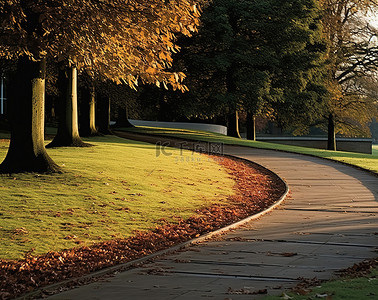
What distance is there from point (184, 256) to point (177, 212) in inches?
203

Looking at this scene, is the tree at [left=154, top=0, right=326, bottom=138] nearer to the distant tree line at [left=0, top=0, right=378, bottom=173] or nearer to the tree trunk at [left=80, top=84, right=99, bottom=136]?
the distant tree line at [left=0, top=0, right=378, bottom=173]

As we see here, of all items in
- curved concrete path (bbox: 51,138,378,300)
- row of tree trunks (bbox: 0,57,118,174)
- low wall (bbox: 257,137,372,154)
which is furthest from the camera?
low wall (bbox: 257,137,372,154)

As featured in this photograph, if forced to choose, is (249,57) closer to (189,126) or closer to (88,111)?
(88,111)

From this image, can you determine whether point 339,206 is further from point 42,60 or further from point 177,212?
point 42,60

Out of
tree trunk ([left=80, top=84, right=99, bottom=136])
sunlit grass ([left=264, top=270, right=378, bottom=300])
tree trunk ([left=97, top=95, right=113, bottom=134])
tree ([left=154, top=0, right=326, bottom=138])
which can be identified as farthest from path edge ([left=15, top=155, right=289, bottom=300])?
tree ([left=154, top=0, right=326, bottom=138])

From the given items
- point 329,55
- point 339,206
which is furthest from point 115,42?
point 329,55

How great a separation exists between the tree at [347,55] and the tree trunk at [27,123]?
133ft

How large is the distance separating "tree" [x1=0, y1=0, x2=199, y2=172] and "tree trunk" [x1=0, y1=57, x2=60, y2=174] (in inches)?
47.4

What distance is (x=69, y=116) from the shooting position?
2747cm

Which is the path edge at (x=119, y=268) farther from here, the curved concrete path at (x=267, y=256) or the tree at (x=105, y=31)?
the tree at (x=105, y=31)

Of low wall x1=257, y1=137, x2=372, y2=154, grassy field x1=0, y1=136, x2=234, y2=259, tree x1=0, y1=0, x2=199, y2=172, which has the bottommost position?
low wall x1=257, y1=137, x2=372, y2=154

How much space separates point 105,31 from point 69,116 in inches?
532

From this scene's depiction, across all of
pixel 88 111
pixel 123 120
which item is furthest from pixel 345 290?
pixel 123 120

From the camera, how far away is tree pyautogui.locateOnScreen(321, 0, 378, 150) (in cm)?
5672
